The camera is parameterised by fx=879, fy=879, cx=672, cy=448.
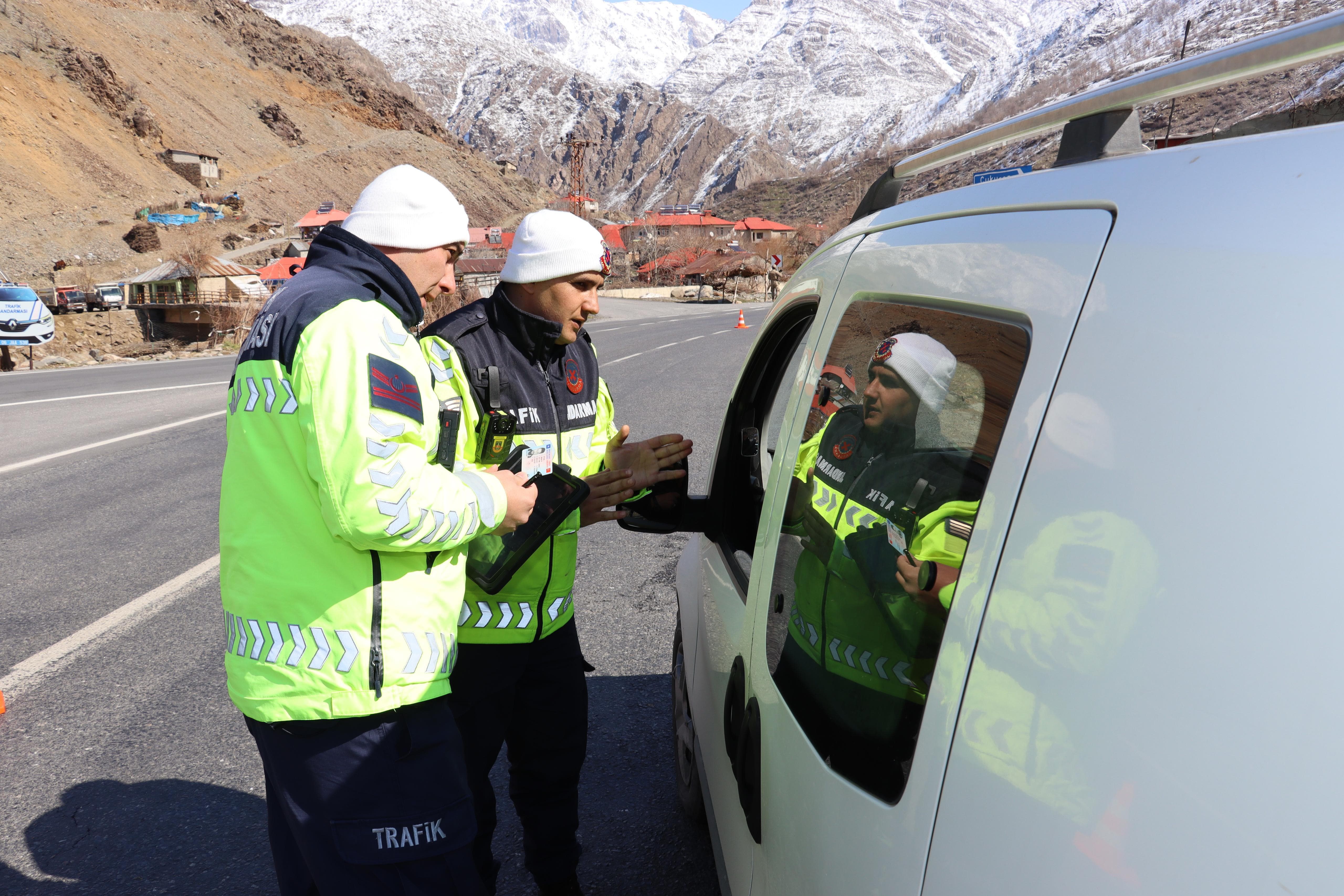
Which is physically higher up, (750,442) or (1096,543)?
(1096,543)

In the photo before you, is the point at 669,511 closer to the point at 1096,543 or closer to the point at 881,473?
the point at 881,473

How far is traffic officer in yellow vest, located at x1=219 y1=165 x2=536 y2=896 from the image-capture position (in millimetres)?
1478

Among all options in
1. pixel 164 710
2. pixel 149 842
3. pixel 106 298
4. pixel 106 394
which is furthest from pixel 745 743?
pixel 106 298

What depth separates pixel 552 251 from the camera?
2.16 m

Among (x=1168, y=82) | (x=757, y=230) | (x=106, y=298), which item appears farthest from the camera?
(x=757, y=230)

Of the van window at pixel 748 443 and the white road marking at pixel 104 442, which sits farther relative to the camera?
the white road marking at pixel 104 442

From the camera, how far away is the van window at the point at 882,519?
3.37 feet

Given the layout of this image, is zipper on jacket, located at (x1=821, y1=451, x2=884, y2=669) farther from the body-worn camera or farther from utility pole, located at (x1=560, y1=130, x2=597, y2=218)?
utility pole, located at (x1=560, y1=130, x2=597, y2=218)

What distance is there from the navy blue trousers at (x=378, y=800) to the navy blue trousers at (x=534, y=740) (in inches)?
18.1

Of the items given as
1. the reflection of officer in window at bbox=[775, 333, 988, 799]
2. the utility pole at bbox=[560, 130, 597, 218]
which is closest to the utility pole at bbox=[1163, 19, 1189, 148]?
the reflection of officer in window at bbox=[775, 333, 988, 799]

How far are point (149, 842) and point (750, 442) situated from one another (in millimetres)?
2149

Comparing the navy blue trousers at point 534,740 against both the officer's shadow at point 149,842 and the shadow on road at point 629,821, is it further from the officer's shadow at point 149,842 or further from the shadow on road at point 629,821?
the officer's shadow at point 149,842

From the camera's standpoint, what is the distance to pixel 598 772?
3.02m

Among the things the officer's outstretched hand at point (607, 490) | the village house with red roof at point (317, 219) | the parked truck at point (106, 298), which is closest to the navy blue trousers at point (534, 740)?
the officer's outstretched hand at point (607, 490)
